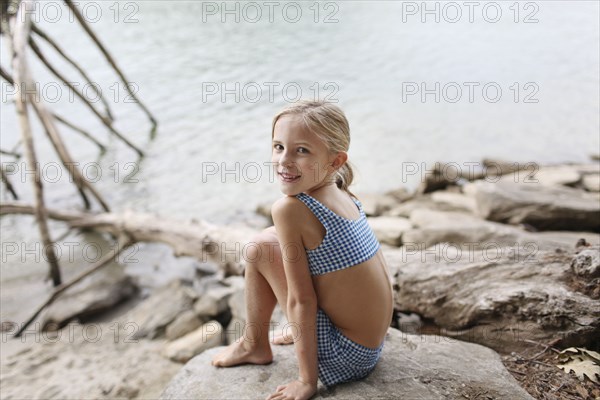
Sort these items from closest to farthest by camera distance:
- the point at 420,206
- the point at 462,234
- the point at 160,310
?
the point at 462,234 → the point at 160,310 → the point at 420,206

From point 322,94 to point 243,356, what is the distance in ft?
22.3

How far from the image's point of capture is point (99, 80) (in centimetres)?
918

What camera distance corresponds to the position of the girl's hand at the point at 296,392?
1862mm

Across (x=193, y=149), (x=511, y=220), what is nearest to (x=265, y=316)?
(x=511, y=220)

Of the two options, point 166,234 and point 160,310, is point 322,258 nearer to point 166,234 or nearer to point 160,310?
point 160,310

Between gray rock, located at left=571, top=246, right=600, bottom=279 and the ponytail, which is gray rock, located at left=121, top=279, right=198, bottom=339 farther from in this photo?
gray rock, located at left=571, top=246, right=600, bottom=279

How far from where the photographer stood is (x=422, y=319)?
268 centimetres

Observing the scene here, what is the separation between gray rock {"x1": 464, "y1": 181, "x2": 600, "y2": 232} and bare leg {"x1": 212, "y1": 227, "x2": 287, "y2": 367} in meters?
2.68

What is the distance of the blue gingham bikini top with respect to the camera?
181cm

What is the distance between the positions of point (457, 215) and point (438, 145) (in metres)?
2.72

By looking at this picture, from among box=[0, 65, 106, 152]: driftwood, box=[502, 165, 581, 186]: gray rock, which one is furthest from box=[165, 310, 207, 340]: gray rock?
box=[502, 165, 581, 186]: gray rock

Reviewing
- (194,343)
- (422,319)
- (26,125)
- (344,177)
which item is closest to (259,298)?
(344,177)

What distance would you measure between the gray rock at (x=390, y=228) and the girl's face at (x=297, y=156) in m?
2.56

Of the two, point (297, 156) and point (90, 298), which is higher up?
point (297, 156)
